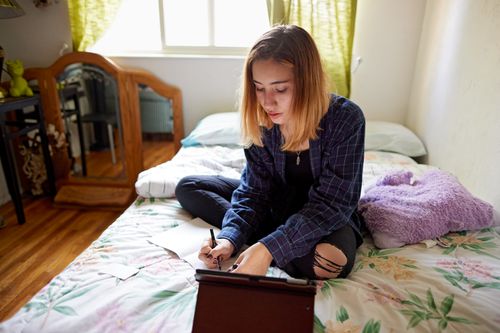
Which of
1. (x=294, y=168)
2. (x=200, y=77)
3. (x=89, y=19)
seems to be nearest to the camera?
(x=294, y=168)

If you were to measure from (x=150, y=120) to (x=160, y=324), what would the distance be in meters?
1.74

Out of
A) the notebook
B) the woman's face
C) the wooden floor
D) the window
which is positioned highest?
the window

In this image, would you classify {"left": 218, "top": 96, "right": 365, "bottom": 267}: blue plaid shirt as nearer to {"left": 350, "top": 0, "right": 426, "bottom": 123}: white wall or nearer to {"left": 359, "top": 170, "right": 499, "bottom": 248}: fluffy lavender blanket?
{"left": 359, "top": 170, "right": 499, "bottom": 248}: fluffy lavender blanket

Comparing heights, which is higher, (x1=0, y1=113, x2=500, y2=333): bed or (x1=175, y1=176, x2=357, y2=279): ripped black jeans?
(x1=175, y1=176, x2=357, y2=279): ripped black jeans

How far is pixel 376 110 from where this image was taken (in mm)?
2197

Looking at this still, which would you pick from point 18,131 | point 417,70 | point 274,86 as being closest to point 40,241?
point 18,131

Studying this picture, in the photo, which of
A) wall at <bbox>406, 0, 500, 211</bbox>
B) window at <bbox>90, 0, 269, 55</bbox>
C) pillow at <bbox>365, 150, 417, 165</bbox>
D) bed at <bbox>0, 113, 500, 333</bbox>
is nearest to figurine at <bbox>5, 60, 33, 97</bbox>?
window at <bbox>90, 0, 269, 55</bbox>

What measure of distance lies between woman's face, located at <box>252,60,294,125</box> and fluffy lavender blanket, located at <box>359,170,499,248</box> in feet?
1.40

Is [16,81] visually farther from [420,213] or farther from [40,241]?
[420,213]

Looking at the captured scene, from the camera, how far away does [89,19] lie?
82.9 inches

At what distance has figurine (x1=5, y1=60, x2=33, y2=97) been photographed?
1.92 meters

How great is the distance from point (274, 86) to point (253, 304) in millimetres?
517

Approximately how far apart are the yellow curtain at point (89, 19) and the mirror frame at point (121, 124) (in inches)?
4.8

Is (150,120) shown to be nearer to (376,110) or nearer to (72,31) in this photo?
(72,31)
